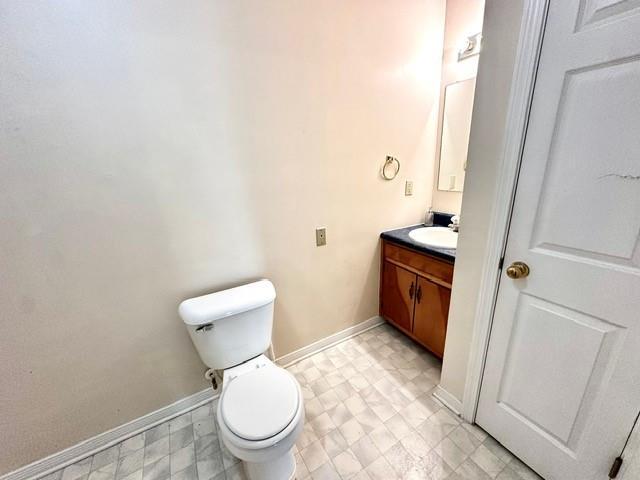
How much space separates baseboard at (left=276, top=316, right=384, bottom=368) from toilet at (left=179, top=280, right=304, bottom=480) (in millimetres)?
503

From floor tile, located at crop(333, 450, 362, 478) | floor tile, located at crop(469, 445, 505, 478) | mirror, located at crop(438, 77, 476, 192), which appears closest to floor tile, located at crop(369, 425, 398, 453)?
floor tile, located at crop(333, 450, 362, 478)

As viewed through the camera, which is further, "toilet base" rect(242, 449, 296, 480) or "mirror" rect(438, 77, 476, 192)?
"mirror" rect(438, 77, 476, 192)

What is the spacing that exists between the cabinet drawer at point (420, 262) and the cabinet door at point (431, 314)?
0.07 meters

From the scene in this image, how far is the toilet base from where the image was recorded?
40.7 inches

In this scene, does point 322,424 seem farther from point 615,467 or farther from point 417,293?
point 615,467

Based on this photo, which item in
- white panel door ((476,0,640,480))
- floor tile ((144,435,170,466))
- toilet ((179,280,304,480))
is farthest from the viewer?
floor tile ((144,435,170,466))

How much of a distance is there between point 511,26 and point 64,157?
1727 millimetres

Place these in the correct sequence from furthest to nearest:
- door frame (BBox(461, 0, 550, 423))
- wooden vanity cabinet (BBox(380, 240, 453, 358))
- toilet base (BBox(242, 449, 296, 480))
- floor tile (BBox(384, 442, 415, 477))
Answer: wooden vanity cabinet (BBox(380, 240, 453, 358)) < floor tile (BBox(384, 442, 415, 477)) < toilet base (BBox(242, 449, 296, 480)) < door frame (BBox(461, 0, 550, 423))

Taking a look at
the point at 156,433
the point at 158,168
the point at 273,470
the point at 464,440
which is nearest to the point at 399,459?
the point at 464,440

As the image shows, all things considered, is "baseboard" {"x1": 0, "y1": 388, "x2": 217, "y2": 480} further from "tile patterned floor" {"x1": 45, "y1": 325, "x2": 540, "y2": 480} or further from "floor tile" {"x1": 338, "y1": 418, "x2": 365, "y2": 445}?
"floor tile" {"x1": 338, "y1": 418, "x2": 365, "y2": 445}

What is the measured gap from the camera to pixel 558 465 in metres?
1.02

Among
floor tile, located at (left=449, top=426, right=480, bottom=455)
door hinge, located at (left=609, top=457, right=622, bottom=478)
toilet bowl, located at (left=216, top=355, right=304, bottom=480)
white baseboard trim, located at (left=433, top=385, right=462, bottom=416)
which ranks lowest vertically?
floor tile, located at (left=449, top=426, right=480, bottom=455)

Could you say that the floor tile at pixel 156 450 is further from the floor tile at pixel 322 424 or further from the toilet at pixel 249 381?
the floor tile at pixel 322 424

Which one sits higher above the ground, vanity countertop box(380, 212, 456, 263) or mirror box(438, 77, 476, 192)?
mirror box(438, 77, 476, 192)
